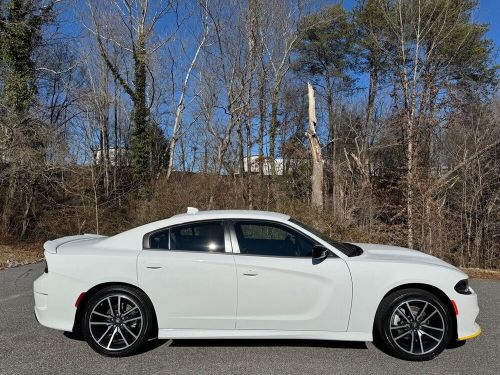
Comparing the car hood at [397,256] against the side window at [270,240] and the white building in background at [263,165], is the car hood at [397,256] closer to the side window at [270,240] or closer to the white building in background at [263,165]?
the side window at [270,240]

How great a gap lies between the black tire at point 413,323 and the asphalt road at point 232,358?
0.14 meters

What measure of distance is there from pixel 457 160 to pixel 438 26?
631cm

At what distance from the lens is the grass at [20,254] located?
10844mm

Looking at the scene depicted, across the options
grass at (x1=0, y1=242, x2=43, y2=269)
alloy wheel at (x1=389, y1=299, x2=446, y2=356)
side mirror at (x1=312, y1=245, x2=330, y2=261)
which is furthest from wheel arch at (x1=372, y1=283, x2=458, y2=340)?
grass at (x1=0, y1=242, x2=43, y2=269)

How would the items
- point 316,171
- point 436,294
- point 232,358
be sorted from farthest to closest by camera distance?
point 316,171
point 436,294
point 232,358

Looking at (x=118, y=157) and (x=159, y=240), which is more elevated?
(x=118, y=157)

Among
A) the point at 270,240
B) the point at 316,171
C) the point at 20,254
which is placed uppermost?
the point at 316,171

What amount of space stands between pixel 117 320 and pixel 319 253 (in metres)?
2.19

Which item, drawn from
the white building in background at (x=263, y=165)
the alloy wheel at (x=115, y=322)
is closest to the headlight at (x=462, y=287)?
the alloy wheel at (x=115, y=322)

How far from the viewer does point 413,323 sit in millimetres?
4418

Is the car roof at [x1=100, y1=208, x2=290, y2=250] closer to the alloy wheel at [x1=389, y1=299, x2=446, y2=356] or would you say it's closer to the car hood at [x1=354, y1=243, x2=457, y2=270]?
the car hood at [x1=354, y1=243, x2=457, y2=270]

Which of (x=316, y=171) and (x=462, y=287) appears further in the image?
(x=316, y=171)

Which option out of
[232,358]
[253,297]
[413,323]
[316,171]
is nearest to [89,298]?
[232,358]

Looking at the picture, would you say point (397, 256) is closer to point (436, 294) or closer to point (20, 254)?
point (436, 294)
